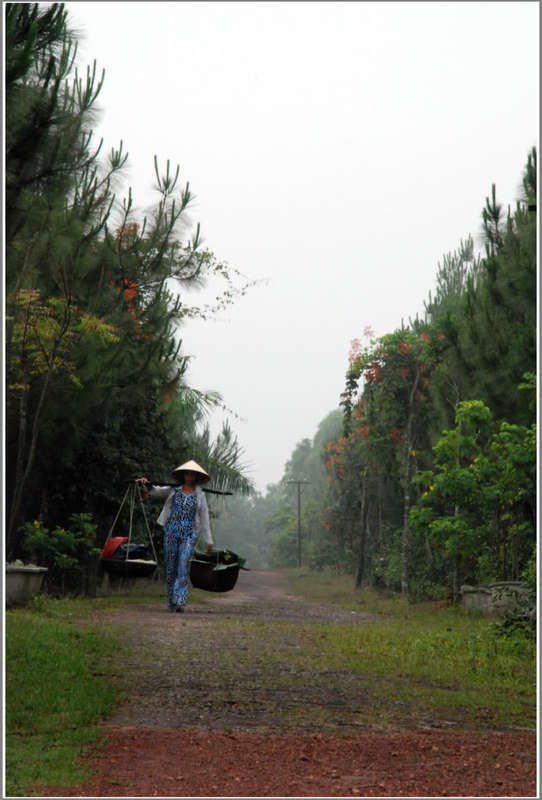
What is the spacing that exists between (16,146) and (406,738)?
4946mm

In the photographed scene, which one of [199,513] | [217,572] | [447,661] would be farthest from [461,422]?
[217,572]

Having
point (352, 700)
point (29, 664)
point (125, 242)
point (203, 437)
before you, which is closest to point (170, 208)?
point (125, 242)

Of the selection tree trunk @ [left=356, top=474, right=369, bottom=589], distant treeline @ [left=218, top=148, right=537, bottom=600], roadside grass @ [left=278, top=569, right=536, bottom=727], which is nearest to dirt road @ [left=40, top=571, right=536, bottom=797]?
roadside grass @ [left=278, top=569, right=536, bottom=727]

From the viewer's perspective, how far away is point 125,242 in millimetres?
15180

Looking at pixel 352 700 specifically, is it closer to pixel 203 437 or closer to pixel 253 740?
pixel 253 740

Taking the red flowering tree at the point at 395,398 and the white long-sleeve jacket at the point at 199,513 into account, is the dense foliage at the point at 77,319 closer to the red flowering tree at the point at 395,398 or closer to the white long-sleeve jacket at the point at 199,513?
the white long-sleeve jacket at the point at 199,513

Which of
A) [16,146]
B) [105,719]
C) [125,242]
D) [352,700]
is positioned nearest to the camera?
[105,719]

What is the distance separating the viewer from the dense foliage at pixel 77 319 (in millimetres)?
7406

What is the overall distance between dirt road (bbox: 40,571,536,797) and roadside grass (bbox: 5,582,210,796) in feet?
0.42

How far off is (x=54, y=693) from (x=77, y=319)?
7.55 m

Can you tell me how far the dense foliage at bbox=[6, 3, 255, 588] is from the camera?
7406 millimetres

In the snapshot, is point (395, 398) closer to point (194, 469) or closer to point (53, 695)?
point (194, 469)

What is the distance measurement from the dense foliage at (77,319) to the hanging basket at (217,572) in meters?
2.68

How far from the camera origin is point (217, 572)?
8.14m
